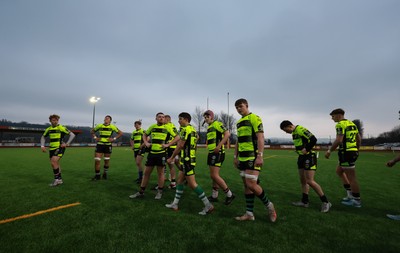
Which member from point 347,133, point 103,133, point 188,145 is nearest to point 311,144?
point 347,133

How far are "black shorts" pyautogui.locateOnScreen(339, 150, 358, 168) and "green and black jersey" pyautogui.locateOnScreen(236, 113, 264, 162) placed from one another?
283 cm

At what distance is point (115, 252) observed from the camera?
8.91ft

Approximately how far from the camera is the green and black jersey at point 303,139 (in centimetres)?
468

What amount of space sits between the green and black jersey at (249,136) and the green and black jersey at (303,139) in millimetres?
1612

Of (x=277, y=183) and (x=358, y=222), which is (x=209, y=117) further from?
(x=277, y=183)

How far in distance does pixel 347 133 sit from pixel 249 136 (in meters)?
2.98

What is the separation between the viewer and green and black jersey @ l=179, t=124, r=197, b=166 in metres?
4.53

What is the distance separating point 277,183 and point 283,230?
171 inches

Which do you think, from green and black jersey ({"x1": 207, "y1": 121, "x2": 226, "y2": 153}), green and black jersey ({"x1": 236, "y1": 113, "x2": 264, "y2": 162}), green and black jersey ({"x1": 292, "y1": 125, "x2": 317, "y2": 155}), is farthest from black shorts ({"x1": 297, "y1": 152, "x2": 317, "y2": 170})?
green and black jersey ({"x1": 207, "y1": 121, "x2": 226, "y2": 153})

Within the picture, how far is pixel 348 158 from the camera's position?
16.6ft

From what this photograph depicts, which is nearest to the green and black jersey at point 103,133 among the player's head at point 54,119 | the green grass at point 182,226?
the player's head at point 54,119

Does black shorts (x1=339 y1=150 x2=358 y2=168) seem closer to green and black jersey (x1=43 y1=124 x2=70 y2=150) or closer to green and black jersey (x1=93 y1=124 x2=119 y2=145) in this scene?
green and black jersey (x1=93 y1=124 x2=119 y2=145)

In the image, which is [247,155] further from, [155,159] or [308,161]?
[155,159]

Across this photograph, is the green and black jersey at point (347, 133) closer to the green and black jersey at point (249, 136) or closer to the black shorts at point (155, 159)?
the green and black jersey at point (249, 136)
